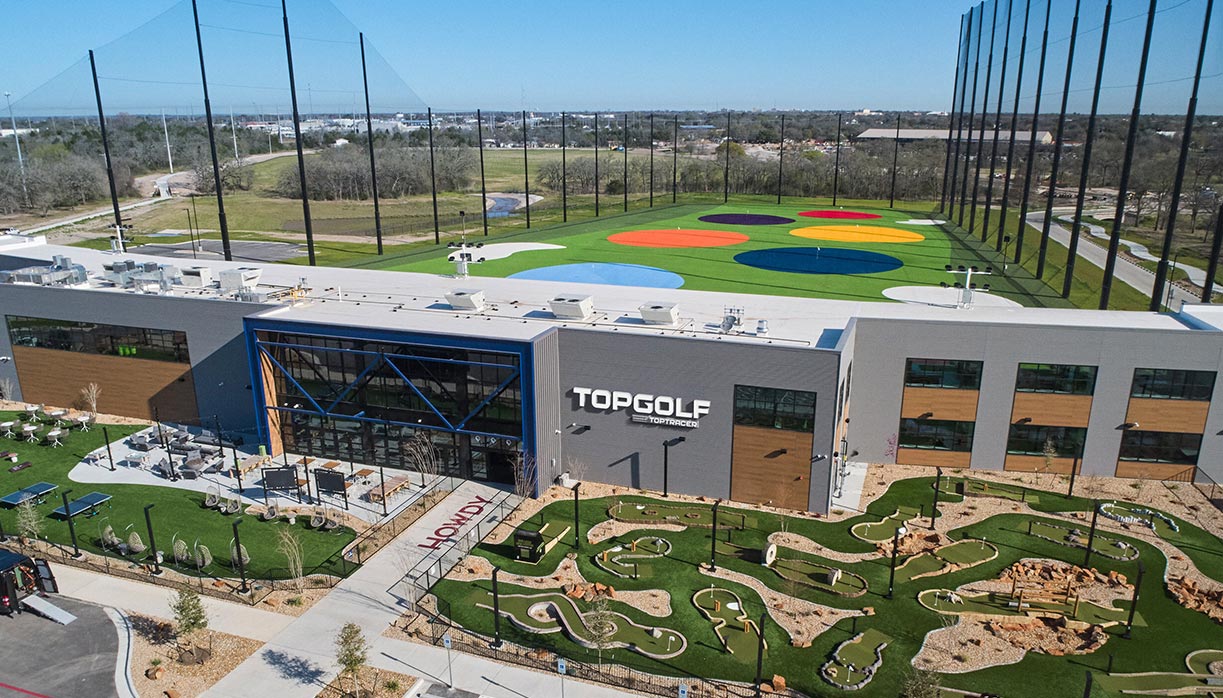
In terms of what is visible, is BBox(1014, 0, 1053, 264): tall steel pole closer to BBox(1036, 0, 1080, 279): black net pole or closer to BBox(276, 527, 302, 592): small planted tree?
BBox(1036, 0, 1080, 279): black net pole

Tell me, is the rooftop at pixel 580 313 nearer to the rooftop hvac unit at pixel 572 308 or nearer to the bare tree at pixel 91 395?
the rooftop hvac unit at pixel 572 308

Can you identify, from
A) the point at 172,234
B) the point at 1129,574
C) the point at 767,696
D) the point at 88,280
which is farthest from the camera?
the point at 172,234

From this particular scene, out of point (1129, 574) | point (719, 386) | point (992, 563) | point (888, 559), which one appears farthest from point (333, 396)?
point (1129, 574)

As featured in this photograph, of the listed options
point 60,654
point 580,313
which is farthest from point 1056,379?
point 60,654

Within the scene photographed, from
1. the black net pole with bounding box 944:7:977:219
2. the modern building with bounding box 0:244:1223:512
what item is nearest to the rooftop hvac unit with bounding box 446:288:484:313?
the modern building with bounding box 0:244:1223:512

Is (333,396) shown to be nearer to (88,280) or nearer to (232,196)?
(88,280)

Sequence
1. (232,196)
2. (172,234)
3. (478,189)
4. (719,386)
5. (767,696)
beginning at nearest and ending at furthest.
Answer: (767,696) < (719,386) < (172,234) < (232,196) < (478,189)
